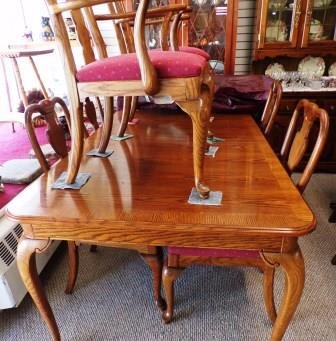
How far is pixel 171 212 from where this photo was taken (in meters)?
0.94

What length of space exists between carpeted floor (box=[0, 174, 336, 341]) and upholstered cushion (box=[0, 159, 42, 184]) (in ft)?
1.71

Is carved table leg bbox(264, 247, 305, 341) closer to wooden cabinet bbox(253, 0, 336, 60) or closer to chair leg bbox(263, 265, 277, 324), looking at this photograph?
chair leg bbox(263, 265, 277, 324)

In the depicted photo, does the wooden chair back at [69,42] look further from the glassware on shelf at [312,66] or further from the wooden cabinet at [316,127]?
the glassware on shelf at [312,66]

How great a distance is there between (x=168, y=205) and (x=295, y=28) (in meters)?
2.35

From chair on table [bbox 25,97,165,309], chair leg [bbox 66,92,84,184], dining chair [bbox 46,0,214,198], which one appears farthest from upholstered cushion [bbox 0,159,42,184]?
dining chair [bbox 46,0,214,198]

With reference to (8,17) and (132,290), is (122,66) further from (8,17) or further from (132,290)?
(8,17)

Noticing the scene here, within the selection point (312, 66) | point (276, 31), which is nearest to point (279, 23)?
point (276, 31)

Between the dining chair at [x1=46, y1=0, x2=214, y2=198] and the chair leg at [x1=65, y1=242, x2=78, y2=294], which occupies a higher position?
the dining chair at [x1=46, y1=0, x2=214, y2=198]

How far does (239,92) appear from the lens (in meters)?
2.25

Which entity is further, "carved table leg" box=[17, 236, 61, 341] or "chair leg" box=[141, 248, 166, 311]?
"chair leg" box=[141, 248, 166, 311]

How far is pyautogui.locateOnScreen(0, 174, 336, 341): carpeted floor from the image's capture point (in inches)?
51.6

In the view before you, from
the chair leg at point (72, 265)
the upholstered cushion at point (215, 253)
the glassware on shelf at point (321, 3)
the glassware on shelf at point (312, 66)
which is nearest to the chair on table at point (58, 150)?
the chair leg at point (72, 265)

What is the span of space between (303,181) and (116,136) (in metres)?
1.03

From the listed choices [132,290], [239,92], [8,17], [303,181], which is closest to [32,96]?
[8,17]
